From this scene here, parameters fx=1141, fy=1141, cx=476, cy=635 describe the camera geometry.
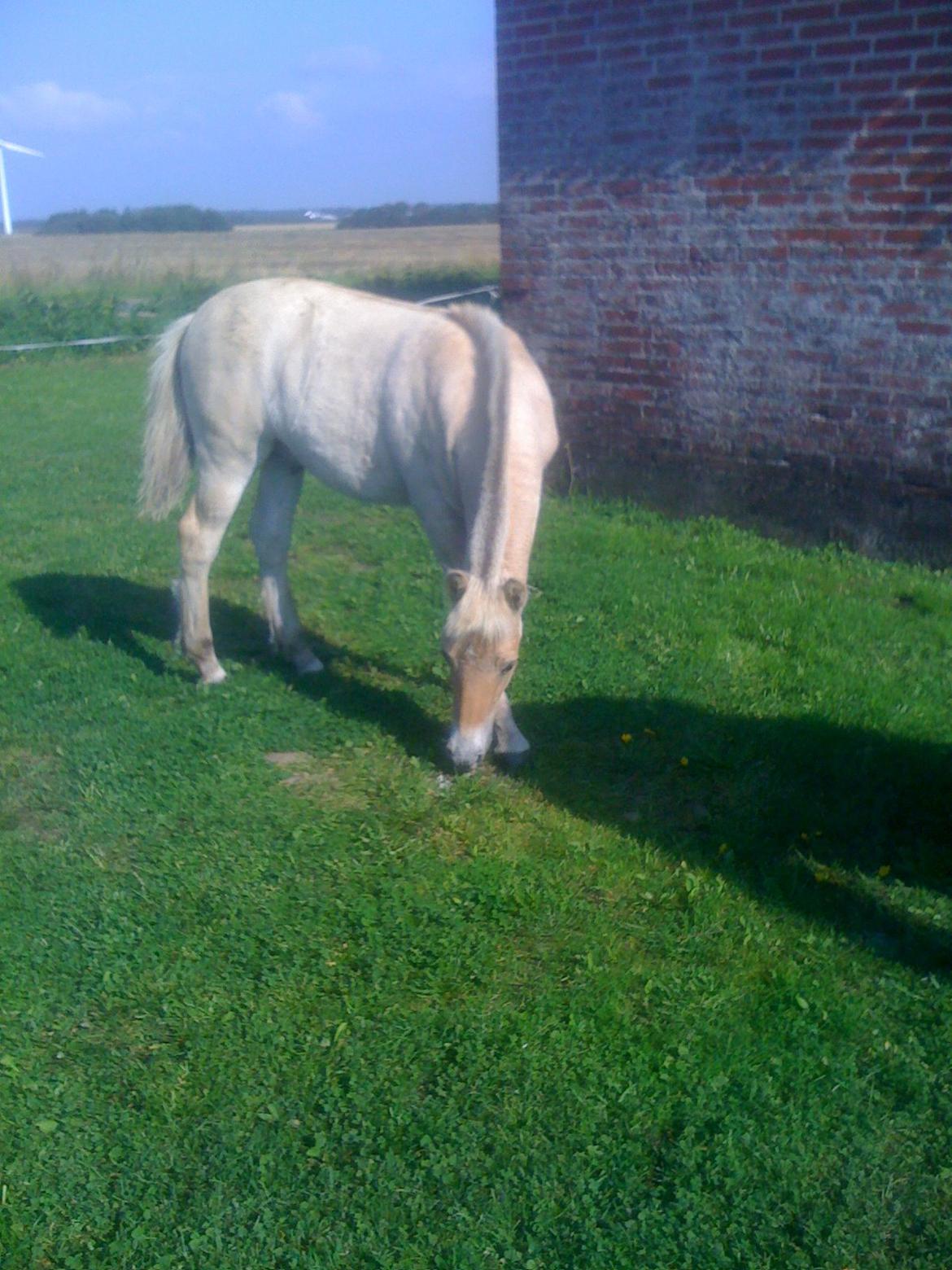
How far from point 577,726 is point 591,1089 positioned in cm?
230

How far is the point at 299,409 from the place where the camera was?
17.7 feet

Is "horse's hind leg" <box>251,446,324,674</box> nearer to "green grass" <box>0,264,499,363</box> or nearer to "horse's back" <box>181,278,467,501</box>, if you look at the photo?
"horse's back" <box>181,278,467,501</box>

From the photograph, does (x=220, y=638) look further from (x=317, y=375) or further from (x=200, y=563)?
(x=317, y=375)

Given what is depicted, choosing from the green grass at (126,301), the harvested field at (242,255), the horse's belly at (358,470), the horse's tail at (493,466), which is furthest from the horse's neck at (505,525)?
the green grass at (126,301)

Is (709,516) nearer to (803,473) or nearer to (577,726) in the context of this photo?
(803,473)

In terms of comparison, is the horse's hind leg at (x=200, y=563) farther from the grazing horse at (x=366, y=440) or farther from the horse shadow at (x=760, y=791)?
the horse shadow at (x=760, y=791)

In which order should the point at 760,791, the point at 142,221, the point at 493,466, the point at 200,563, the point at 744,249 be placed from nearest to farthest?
the point at 493,466 < the point at 760,791 < the point at 200,563 < the point at 744,249 < the point at 142,221

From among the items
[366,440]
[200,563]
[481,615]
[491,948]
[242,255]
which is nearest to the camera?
[491,948]

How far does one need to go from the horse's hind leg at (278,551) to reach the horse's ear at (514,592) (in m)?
2.01

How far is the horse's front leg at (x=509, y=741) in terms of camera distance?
15.8 ft

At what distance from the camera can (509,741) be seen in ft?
15.9

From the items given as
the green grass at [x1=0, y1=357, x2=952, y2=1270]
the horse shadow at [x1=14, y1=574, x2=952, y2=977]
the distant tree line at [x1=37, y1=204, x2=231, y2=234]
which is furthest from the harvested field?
the horse shadow at [x1=14, y1=574, x2=952, y2=977]

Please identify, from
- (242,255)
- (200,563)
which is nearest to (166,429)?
(200,563)

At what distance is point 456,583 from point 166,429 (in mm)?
2576
